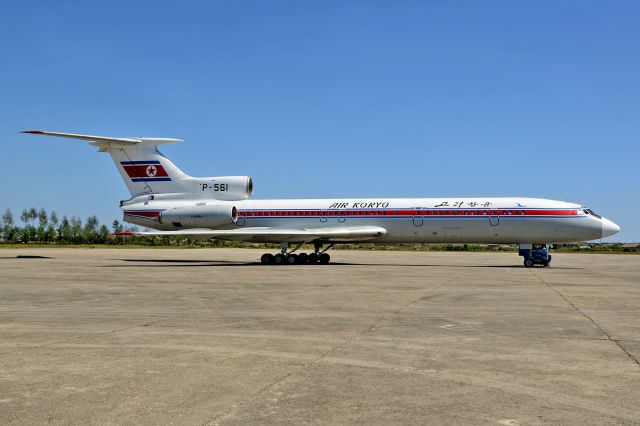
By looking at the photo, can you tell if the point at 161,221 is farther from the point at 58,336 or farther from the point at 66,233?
the point at 66,233

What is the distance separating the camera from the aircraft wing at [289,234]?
3103 cm

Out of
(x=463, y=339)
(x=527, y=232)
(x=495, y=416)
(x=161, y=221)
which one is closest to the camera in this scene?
(x=495, y=416)

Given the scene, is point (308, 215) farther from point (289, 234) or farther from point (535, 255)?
point (535, 255)

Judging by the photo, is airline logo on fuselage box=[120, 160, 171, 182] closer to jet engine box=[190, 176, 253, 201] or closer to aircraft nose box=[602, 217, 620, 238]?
jet engine box=[190, 176, 253, 201]

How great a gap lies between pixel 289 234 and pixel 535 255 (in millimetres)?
12182

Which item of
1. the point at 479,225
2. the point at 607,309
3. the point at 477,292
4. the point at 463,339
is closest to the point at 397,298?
the point at 477,292

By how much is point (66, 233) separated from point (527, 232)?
120039mm

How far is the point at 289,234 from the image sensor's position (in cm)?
3116

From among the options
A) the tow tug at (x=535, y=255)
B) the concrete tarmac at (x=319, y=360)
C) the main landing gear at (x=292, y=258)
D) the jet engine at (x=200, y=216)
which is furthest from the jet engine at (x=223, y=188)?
the concrete tarmac at (x=319, y=360)

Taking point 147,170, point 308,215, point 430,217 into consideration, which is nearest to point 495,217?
point 430,217

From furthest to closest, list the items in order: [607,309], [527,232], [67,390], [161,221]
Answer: [161,221] < [527,232] < [607,309] < [67,390]

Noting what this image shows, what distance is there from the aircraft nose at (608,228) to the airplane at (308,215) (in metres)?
0.07

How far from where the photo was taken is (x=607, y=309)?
12.4 m

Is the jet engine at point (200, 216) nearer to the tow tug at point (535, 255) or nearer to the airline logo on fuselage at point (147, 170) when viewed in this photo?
the airline logo on fuselage at point (147, 170)
